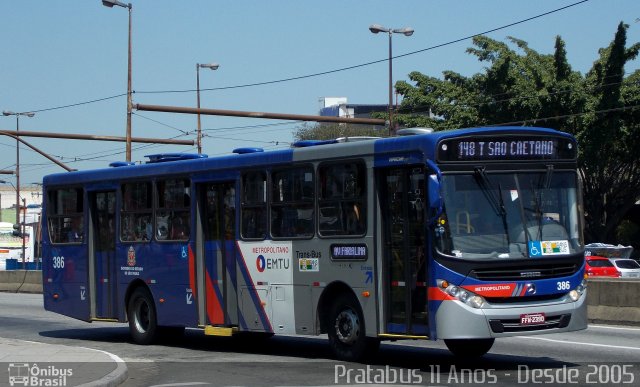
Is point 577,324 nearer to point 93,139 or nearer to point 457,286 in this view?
point 457,286

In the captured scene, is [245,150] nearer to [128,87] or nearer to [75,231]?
[75,231]

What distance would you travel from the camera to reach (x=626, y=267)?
43.0 m

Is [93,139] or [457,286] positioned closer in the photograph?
[457,286]

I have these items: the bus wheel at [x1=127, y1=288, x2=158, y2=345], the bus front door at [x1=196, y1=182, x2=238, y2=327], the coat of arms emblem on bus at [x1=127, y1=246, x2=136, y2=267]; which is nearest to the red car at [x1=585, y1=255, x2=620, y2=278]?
the bus wheel at [x1=127, y1=288, x2=158, y2=345]

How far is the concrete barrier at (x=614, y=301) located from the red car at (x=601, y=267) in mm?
19910

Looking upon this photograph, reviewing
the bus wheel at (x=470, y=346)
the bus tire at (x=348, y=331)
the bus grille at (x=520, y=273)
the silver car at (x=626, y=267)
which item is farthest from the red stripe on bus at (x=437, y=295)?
the silver car at (x=626, y=267)

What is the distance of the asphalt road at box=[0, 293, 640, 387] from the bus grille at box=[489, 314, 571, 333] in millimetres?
542

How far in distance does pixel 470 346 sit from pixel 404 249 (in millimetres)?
1993

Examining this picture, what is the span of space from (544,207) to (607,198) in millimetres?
41392

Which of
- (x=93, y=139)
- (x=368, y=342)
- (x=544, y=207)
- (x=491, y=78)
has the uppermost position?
(x=491, y=78)

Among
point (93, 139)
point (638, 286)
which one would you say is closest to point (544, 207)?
point (638, 286)

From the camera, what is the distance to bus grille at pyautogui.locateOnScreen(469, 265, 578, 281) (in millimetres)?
12773

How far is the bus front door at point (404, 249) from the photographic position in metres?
13.3

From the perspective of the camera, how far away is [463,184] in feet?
42.9
